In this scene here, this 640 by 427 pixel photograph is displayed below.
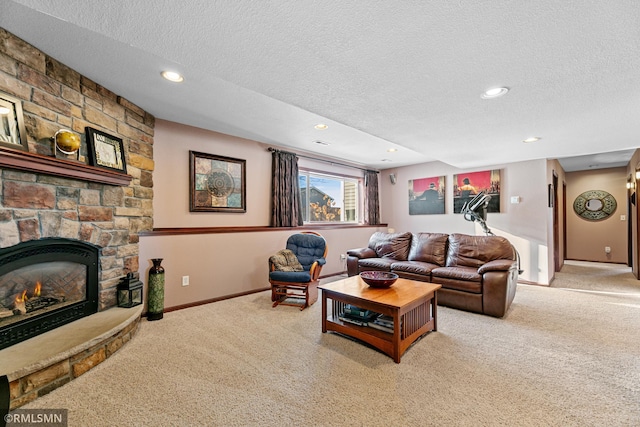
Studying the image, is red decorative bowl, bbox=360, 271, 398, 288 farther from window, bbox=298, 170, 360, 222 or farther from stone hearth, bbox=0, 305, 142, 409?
window, bbox=298, 170, 360, 222

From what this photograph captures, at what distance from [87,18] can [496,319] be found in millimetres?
4151

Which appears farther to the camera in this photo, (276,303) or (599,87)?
(276,303)

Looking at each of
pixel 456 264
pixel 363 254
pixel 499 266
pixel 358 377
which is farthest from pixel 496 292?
pixel 358 377

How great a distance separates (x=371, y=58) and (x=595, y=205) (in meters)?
8.23

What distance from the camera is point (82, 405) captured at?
169 centimetres

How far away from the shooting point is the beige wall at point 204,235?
3373 mm

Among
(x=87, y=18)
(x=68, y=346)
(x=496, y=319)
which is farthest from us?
(x=496, y=319)

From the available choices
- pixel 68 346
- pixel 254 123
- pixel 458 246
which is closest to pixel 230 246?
pixel 254 123

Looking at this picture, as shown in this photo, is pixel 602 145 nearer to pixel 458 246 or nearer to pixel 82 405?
pixel 458 246

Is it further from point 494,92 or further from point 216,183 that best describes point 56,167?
point 494,92

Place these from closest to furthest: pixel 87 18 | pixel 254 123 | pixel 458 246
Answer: pixel 87 18
pixel 254 123
pixel 458 246

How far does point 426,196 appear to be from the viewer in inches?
235

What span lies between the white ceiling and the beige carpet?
83.7 inches

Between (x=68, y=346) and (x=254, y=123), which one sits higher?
(x=254, y=123)
